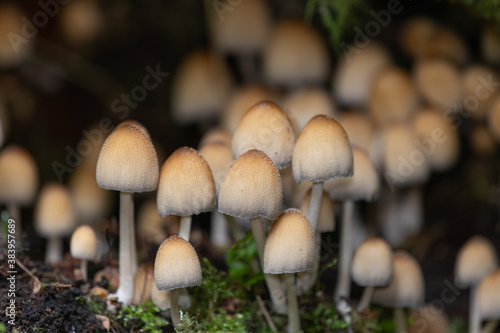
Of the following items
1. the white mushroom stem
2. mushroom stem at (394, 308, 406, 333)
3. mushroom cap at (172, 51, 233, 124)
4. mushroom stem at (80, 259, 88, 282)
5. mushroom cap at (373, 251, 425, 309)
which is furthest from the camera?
mushroom cap at (172, 51, 233, 124)

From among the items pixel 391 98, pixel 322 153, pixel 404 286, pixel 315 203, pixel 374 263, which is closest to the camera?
pixel 322 153

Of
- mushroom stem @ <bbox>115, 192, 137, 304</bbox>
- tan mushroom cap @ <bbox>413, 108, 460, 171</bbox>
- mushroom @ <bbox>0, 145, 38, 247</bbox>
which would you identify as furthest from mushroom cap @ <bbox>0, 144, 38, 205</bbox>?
tan mushroom cap @ <bbox>413, 108, 460, 171</bbox>

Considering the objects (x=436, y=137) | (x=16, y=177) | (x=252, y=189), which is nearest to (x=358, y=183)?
(x=252, y=189)

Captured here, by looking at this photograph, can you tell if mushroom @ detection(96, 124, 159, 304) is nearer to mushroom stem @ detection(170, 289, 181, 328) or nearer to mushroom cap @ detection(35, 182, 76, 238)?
mushroom stem @ detection(170, 289, 181, 328)

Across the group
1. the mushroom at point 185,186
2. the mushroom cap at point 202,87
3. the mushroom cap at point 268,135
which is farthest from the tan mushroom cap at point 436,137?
the mushroom at point 185,186

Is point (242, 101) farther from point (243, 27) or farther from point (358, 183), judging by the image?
point (358, 183)

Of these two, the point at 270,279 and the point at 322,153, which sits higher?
the point at 322,153

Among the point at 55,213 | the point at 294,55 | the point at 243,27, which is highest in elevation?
the point at 243,27
